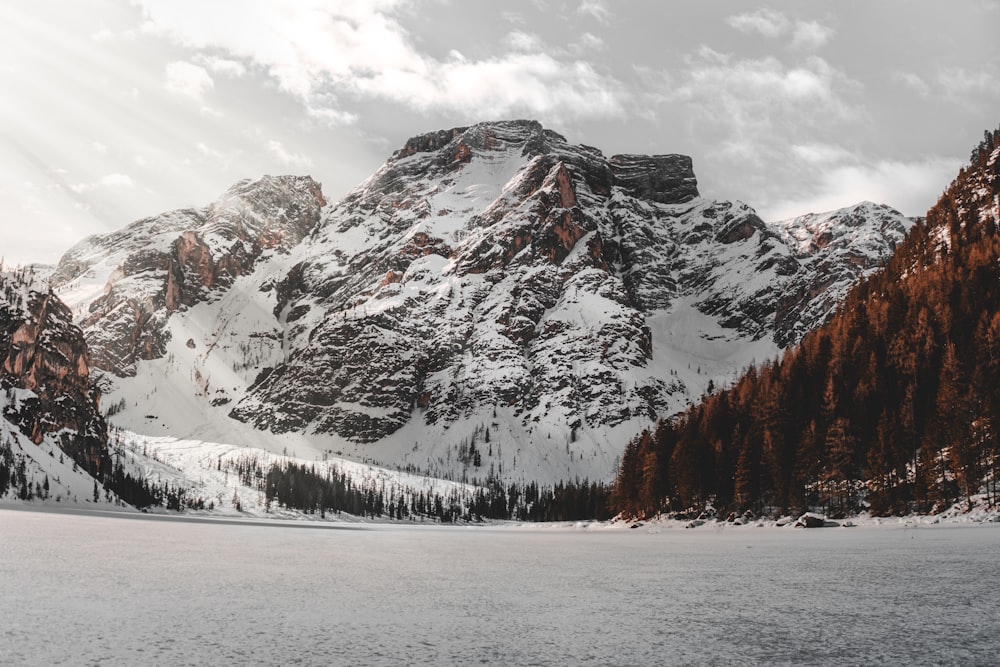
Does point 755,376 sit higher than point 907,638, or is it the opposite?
point 755,376

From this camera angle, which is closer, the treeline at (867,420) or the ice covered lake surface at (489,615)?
the ice covered lake surface at (489,615)

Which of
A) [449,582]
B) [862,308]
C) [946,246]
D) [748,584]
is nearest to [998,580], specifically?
[748,584]

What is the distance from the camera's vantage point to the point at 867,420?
88438 millimetres

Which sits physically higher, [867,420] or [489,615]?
[867,420]

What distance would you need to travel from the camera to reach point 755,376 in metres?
112

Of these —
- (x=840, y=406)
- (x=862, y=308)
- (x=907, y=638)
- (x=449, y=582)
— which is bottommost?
(x=449, y=582)

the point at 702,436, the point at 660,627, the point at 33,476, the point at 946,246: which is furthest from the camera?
the point at 33,476

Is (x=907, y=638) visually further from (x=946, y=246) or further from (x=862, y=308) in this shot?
(x=946, y=246)

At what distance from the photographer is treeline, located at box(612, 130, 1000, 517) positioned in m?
70.9

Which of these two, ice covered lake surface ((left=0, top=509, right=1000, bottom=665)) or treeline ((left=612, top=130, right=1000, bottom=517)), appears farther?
treeline ((left=612, top=130, right=1000, bottom=517))

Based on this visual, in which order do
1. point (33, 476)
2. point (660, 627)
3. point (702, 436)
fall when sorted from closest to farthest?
1. point (660, 627)
2. point (702, 436)
3. point (33, 476)

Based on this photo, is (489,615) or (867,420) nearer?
(489,615)

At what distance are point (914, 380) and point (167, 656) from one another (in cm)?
9678

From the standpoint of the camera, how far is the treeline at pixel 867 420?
7088cm
